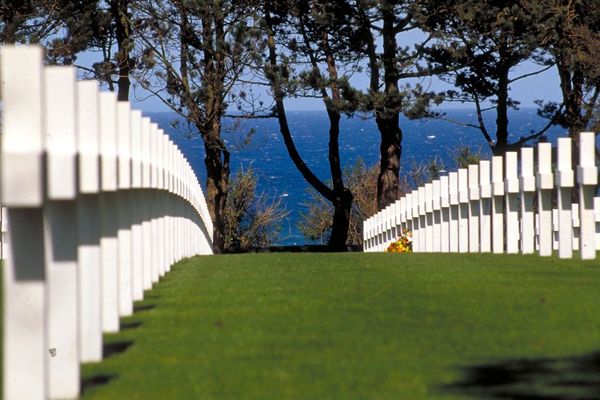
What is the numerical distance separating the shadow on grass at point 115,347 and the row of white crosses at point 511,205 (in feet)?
22.4

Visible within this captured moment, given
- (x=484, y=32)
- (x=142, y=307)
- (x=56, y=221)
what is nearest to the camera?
(x=56, y=221)

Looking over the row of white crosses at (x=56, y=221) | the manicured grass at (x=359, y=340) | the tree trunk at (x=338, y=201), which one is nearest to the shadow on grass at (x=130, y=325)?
the manicured grass at (x=359, y=340)

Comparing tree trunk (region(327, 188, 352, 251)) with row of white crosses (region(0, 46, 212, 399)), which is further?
tree trunk (region(327, 188, 352, 251))

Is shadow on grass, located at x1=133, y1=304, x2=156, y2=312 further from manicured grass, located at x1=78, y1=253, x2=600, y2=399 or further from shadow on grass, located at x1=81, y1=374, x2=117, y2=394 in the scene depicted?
shadow on grass, located at x1=81, y1=374, x2=117, y2=394

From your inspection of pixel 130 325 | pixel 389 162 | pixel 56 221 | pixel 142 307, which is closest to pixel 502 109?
pixel 389 162

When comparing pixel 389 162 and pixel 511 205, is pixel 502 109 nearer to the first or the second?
pixel 389 162

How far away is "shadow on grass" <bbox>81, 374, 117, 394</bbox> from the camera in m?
5.66

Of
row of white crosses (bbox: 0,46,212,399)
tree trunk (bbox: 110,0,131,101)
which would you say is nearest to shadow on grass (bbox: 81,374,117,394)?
row of white crosses (bbox: 0,46,212,399)

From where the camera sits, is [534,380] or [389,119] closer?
[534,380]

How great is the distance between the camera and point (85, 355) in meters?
6.21

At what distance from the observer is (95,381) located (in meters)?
5.79

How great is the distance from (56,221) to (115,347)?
1294mm

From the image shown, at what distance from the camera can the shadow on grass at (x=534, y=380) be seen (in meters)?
5.59

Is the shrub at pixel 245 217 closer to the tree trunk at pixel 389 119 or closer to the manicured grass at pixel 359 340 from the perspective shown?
the tree trunk at pixel 389 119
